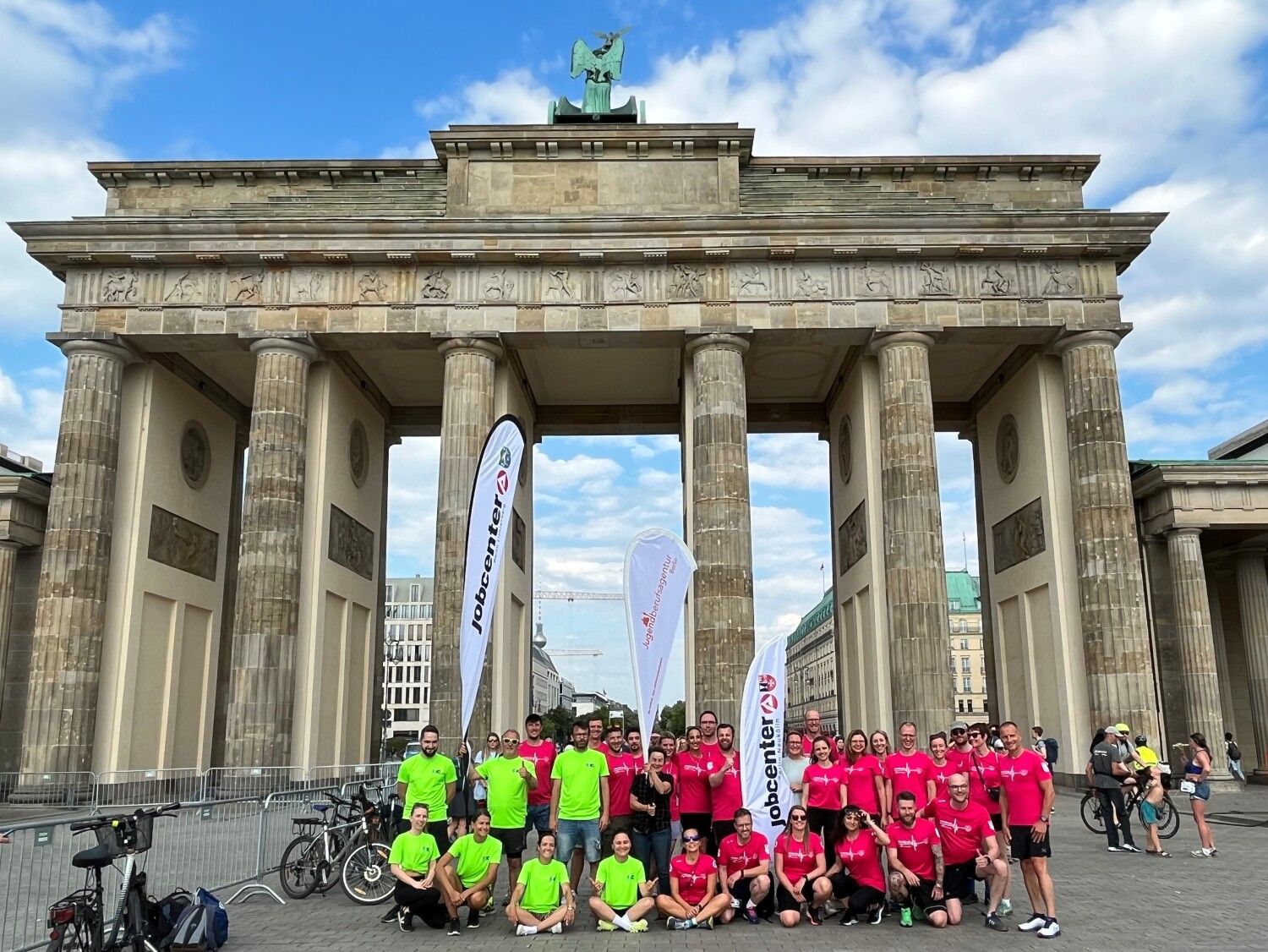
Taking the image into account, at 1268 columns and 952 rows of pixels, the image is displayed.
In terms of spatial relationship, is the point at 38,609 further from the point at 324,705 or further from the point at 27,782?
the point at 324,705

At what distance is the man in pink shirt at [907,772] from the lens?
10.7 meters

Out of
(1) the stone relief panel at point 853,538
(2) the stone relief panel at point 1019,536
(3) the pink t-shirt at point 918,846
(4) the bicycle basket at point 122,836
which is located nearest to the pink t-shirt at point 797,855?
(3) the pink t-shirt at point 918,846

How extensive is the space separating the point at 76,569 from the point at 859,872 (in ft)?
68.1

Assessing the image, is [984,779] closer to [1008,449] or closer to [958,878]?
[958,878]

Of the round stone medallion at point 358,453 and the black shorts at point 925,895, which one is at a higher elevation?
the round stone medallion at point 358,453

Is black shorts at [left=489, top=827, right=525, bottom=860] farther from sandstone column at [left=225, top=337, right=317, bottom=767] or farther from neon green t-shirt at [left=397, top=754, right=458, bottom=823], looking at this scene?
sandstone column at [left=225, top=337, right=317, bottom=767]

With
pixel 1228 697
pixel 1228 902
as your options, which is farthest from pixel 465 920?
pixel 1228 697

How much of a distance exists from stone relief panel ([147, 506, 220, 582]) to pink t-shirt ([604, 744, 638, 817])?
1927cm

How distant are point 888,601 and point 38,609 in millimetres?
20039

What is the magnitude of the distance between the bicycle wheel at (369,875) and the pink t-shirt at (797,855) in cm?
420

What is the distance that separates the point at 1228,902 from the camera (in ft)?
34.1

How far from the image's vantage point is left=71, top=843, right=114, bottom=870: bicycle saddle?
736 cm

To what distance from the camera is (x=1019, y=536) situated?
27953 millimetres

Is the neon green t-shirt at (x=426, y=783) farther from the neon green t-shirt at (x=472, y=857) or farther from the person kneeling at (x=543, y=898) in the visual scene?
the person kneeling at (x=543, y=898)
